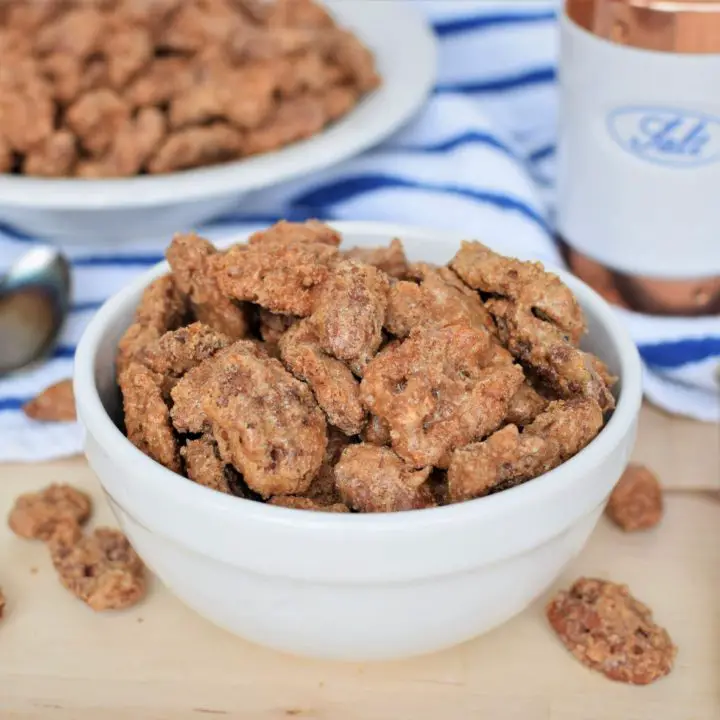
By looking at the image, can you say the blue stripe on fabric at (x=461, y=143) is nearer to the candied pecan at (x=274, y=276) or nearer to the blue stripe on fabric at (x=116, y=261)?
the blue stripe on fabric at (x=116, y=261)

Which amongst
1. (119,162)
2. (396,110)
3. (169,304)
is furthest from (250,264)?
(396,110)

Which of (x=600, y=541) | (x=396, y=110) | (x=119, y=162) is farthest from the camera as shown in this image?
(x=396, y=110)

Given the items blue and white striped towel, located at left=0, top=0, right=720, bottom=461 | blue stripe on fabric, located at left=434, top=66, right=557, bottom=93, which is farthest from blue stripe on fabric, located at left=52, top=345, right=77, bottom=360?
blue stripe on fabric, located at left=434, top=66, right=557, bottom=93

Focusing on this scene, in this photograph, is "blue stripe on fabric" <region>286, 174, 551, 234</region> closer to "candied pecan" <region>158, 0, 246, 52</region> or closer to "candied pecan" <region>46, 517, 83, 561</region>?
"candied pecan" <region>158, 0, 246, 52</region>

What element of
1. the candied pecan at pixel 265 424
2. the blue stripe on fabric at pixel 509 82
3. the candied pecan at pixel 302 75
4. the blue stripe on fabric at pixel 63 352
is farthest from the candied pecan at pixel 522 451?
the blue stripe on fabric at pixel 509 82

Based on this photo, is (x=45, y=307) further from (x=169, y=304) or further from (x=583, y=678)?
(x=583, y=678)

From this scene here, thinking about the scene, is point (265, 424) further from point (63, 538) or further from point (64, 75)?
point (64, 75)
